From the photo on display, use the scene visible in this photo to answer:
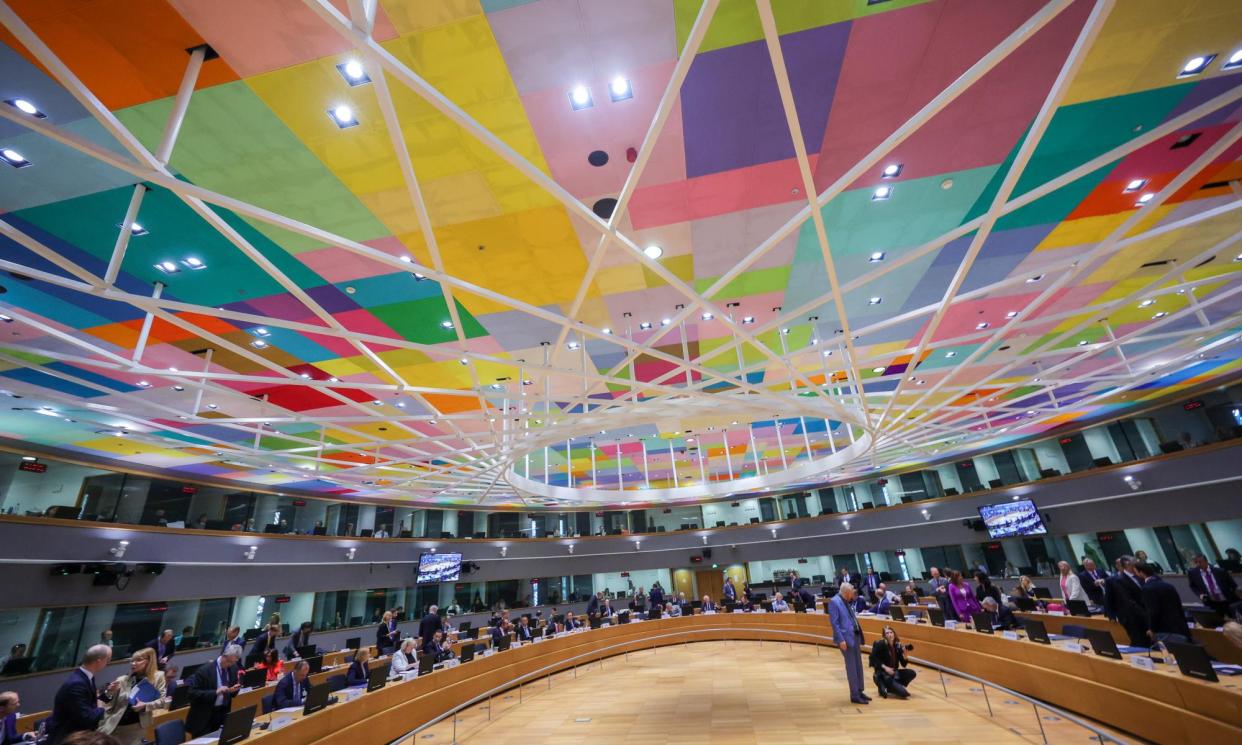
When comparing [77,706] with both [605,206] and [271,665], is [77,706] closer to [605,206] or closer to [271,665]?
[271,665]

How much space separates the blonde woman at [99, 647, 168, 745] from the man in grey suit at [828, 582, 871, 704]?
32.3 ft

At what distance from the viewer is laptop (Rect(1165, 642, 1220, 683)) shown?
197 inches

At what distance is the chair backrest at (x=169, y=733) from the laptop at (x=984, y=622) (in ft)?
40.4

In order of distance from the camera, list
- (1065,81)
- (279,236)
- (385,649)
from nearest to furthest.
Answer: (1065,81)
(279,236)
(385,649)

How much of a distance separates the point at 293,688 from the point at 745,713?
733 cm

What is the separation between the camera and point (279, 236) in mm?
5926

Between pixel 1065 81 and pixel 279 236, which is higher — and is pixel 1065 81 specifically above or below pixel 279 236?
below

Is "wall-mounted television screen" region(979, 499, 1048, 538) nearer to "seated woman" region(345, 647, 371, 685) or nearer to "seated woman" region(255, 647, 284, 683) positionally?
"seated woman" region(345, 647, 371, 685)

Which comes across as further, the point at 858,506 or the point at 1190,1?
the point at 858,506

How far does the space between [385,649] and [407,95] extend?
12.6 meters

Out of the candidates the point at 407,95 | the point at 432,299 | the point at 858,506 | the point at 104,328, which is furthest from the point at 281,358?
the point at 858,506

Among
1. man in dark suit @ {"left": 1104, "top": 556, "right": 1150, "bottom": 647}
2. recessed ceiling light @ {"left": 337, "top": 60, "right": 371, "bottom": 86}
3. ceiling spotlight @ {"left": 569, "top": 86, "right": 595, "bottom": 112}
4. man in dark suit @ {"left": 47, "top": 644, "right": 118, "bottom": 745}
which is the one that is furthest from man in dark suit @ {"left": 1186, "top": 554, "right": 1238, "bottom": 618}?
man in dark suit @ {"left": 47, "top": 644, "right": 118, "bottom": 745}

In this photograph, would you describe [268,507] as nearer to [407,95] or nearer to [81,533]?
[81,533]

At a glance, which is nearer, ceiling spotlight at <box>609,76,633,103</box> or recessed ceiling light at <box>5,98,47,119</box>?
recessed ceiling light at <box>5,98,47,119</box>
